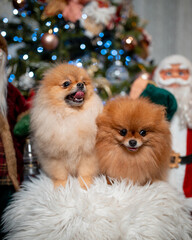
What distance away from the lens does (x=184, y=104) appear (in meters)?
1.28

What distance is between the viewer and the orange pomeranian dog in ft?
3.07

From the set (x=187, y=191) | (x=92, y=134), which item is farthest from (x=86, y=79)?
(x=187, y=191)

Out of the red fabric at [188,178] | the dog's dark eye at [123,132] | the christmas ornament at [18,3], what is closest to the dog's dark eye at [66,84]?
the dog's dark eye at [123,132]

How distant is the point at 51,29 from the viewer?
1.57 metres

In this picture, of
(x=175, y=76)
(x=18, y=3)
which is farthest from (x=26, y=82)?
(x=175, y=76)

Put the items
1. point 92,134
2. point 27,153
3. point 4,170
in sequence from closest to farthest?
point 92,134
point 4,170
point 27,153

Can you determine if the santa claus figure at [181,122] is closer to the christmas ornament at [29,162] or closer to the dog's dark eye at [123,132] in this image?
the dog's dark eye at [123,132]

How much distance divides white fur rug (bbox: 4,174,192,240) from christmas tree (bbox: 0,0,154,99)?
837 millimetres

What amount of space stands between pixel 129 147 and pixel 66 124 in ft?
0.97

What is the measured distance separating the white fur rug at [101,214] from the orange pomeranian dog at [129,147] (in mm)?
62

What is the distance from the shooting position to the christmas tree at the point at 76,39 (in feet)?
5.14

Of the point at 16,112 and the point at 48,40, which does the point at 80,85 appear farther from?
the point at 48,40

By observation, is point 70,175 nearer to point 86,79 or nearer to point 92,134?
point 92,134

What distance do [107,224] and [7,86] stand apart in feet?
3.09
